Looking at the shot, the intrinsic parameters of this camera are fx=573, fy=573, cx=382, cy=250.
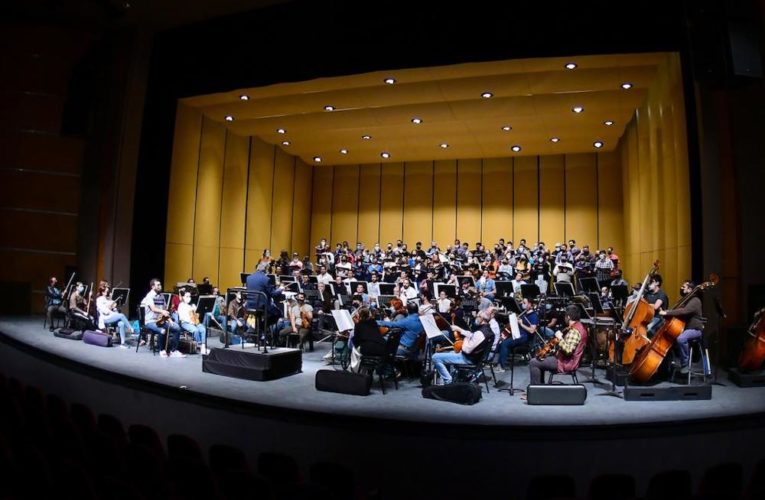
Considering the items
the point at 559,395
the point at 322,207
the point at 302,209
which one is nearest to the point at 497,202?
the point at 322,207

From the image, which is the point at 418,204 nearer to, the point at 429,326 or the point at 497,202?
the point at 497,202

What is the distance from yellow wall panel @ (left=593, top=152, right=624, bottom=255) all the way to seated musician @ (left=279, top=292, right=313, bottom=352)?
12264 mm

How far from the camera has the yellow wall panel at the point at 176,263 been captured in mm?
14641

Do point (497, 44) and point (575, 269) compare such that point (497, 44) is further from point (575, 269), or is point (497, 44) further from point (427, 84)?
point (575, 269)

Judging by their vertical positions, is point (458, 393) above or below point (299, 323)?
below

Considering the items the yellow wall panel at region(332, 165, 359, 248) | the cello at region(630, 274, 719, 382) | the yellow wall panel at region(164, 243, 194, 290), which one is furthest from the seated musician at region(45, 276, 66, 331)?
the yellow wall panel at region(332, 165, 359, 248)

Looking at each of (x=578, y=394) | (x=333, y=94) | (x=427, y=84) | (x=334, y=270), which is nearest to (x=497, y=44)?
(x=427, y=84)

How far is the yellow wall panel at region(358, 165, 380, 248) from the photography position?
21.7 meters

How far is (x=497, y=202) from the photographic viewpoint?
2022 centimetres

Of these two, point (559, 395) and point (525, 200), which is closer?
point (559, 395)

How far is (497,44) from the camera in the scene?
9.72 metres

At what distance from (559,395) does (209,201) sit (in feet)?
40.7

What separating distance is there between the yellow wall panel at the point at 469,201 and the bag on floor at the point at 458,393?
1404cm

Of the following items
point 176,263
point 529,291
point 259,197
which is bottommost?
point 529,291
